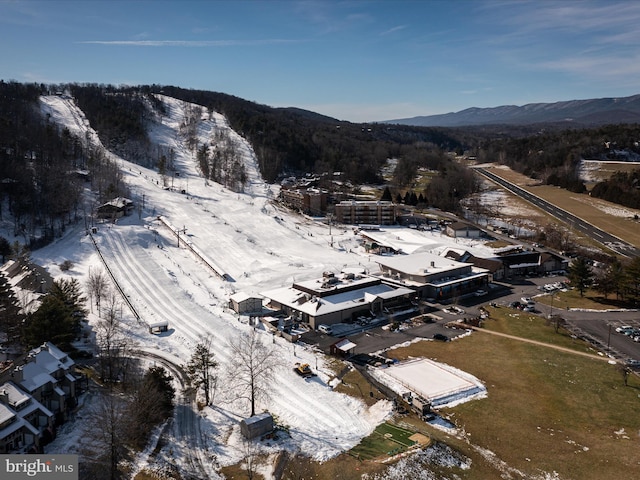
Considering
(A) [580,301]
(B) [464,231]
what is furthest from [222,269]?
(B) [464,231]

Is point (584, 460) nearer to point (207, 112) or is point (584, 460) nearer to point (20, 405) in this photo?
point (20, 405)

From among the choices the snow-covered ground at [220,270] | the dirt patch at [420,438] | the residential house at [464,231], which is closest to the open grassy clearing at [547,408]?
the dirt patch at [420,438]

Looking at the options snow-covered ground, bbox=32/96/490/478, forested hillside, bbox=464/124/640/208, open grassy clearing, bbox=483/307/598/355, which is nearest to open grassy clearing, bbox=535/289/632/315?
open grassy clearing, bbox=483/307/598/355

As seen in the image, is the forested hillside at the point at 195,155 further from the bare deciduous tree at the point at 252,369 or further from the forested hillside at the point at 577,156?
the bare deciduous tree at the point at 252,369

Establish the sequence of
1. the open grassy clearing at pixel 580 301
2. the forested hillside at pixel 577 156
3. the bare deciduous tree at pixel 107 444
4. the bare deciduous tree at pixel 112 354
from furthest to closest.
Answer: the forested hillside at pixel 577 156, the open grassy clearing at pixel 580 301, the bare deciduous tree at pixel 112 354, the bare deciduous tree at pixel 107 444

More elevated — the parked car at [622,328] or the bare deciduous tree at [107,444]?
the bare deciduous tree at [107,444]

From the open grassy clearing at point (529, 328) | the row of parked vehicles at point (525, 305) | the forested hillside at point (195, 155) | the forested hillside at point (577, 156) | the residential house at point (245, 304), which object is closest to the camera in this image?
the open grassy clearing at point (529, 328)

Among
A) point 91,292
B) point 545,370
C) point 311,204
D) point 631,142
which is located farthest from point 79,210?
point 631,142
